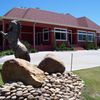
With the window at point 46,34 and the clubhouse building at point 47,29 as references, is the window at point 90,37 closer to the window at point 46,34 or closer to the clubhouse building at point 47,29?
the clubhouse building at point 47,29

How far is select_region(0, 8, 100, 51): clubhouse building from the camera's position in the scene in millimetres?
36344

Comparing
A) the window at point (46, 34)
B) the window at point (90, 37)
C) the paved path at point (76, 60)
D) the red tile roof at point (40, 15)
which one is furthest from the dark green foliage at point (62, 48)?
the paved path at point (76, 60)

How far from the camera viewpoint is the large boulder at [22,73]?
1032cm

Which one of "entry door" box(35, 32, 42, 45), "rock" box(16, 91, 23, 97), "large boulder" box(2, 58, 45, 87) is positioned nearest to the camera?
"rock" box(16, 91, 23, 97)

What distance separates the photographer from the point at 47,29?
3988 centimetres

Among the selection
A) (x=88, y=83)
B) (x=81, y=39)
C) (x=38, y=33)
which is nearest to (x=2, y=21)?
(x=38, y=33)

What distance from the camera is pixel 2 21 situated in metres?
34.1

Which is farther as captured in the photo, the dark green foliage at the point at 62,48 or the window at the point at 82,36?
the window at the point at 82,36

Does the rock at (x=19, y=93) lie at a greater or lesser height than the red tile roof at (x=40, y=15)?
lesser

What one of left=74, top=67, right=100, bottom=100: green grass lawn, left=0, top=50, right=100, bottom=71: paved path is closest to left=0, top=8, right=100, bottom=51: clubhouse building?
left=0, top=50, right=100, bottom=71: paved path

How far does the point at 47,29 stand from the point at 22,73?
29.7m

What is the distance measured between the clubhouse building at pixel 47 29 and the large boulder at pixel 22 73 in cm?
2292

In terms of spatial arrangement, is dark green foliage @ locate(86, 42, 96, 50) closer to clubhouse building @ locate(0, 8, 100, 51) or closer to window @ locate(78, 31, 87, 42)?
clubhouse building @ locate(0, 8, 100, 51)

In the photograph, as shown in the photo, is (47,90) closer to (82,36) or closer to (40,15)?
(40,15)
